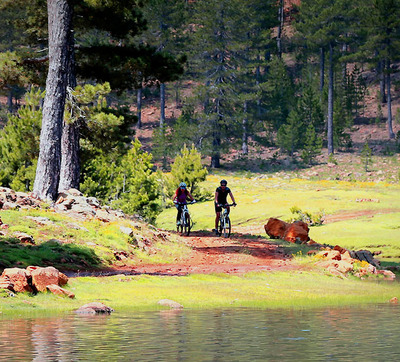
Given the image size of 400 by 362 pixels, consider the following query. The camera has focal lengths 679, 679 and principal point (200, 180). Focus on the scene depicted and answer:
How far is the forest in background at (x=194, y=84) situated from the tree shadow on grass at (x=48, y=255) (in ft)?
24.3

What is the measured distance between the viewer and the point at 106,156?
1128 inches

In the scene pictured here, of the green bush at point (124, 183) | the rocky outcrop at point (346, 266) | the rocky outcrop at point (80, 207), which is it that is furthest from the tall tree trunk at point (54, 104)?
the rocky outcrop at point (346, 266)

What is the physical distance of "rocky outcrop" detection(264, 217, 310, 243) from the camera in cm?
2611

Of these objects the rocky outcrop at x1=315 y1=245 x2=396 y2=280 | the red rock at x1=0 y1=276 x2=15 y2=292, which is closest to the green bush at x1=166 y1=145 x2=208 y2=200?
the rocky outcrop at x1=315 y1=245 x2=396 y2=280

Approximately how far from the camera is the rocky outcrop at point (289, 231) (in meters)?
26.1

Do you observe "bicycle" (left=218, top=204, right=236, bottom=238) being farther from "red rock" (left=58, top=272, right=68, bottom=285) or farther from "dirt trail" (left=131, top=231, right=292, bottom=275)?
"red rock" (left=58, top=272, right=68, bottom=285)

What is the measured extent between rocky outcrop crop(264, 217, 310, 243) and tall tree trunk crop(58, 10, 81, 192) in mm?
7821

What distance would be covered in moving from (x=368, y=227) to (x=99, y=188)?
1209 cm

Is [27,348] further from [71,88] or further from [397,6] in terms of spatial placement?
[397,6]

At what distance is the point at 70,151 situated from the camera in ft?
82.7

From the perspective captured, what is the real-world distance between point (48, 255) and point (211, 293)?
5177 mm

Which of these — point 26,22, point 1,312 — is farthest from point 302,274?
point 26,22

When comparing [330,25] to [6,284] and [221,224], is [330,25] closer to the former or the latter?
[221,224]

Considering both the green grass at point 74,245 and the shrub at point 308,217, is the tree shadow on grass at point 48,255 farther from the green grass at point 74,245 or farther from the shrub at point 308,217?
the shrub at point 308,217
